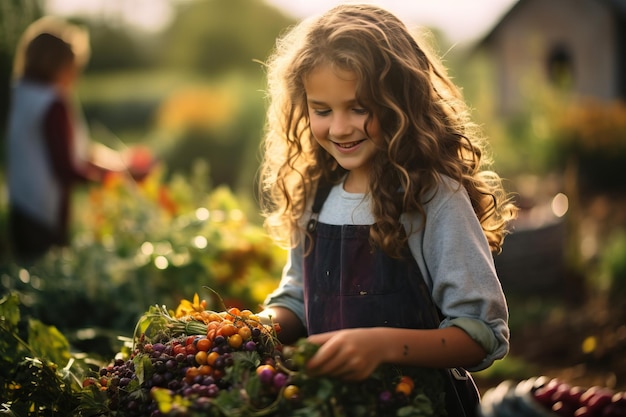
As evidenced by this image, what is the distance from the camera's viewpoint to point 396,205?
6.64 feet

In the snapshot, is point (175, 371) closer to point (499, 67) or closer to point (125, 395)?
point (125, 395)

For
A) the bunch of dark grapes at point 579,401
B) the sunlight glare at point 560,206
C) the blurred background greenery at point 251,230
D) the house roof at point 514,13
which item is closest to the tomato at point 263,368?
the bunch of dark grapes at point 579,401

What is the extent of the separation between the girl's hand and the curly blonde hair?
37 centimetres

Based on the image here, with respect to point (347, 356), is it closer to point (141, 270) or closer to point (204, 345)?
point (204, 345)

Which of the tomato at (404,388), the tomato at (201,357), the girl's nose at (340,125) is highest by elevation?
the girl's nose at (340,125)

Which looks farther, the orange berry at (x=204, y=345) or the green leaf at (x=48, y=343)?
the green leaf at (x=48, y=343)

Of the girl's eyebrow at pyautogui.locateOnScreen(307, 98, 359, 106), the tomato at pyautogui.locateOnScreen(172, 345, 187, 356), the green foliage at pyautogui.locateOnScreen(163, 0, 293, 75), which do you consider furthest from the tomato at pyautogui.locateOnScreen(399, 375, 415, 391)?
the green foliage at pyautogui.locateOnScreen(163, 0, 293, 75)

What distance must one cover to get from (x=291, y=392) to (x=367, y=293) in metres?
0.46

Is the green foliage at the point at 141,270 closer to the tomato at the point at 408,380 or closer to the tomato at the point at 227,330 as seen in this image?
the tomato at the point at 227,330

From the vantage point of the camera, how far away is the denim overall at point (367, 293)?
2.01 metres

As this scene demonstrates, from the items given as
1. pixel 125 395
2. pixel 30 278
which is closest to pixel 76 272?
pixel 30 278

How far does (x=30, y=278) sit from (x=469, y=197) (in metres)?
2.72

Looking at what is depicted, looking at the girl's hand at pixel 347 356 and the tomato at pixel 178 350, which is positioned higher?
the girl's hand at pixel 347 356

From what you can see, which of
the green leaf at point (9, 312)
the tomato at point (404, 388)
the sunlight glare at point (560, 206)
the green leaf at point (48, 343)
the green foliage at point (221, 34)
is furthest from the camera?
the green foliage at point (221, 34)
